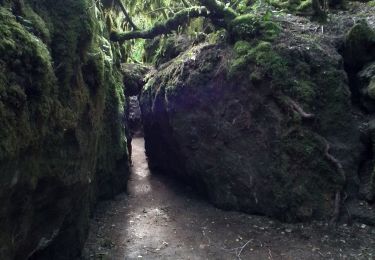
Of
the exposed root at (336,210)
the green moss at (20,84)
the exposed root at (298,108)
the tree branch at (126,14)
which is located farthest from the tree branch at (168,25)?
the green moss at (20,84)

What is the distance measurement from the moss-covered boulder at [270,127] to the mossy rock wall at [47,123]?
3277 mm

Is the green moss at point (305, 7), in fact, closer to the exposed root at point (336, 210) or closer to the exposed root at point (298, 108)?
the exposed root at point (298, 108)

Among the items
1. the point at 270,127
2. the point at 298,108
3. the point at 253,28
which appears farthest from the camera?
the point at 253,28

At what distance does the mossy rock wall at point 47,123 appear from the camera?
4293 millimetres

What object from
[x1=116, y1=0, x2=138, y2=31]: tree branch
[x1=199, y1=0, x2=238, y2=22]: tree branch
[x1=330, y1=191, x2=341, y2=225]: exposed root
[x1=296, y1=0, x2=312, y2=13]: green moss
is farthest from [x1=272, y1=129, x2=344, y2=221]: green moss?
[x1=116, y1=0, x2=138, y2=31]: tree branch

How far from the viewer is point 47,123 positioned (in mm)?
5109

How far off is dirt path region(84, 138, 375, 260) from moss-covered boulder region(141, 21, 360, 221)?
0.43 metres

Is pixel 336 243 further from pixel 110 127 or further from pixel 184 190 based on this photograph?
pixel 110 127

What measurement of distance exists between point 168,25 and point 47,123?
26.6 feet

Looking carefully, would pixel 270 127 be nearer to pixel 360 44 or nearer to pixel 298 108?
pixel 298 108

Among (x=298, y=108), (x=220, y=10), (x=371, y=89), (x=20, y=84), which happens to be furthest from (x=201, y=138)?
(x=20, y=84)

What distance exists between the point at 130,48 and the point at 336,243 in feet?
39.9

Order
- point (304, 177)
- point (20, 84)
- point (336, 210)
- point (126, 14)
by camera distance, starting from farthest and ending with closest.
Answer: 1. point (126, 14)
2. point (304, 177)
3. point (336, 210)
4. point (20, 84)

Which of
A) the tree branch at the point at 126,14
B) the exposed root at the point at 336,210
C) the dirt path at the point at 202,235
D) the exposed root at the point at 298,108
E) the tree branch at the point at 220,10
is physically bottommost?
the dirt path at the point at 202,235
